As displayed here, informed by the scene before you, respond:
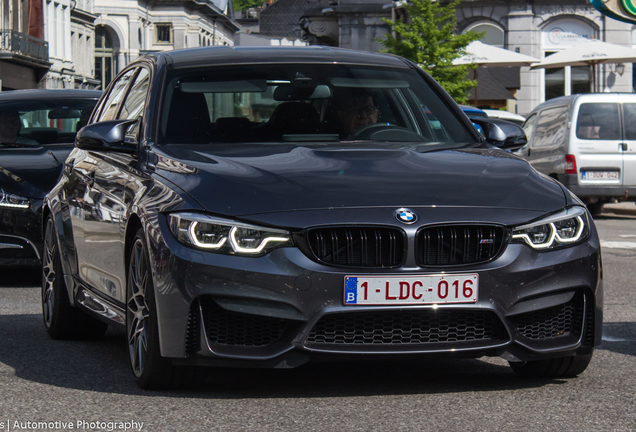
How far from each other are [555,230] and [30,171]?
574cm

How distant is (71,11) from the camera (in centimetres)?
6800

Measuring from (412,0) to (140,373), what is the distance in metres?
30.4

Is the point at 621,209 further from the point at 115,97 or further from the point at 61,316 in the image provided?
the point at 61,316

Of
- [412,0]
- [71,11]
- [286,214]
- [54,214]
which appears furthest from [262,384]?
[71,11]

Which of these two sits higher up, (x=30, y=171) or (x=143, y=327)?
(x=30, y=171)

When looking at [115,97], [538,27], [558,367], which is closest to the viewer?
[558,367]

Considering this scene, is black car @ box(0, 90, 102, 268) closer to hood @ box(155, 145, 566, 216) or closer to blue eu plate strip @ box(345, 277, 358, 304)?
hood @ box(155, 145, 566, 216)

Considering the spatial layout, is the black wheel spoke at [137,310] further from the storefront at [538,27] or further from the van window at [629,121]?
the storefront at [538,27]

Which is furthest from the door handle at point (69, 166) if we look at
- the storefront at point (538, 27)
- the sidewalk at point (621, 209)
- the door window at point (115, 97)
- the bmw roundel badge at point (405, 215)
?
the storefront at point (538, 27)

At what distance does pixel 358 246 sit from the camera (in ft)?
14.1

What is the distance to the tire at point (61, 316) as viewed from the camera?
20.8 feet

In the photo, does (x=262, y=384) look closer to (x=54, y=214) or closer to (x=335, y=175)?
(x=335, y=175)

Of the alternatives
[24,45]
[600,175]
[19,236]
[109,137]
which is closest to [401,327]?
[109,137]

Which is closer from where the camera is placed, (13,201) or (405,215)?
(405,215)
